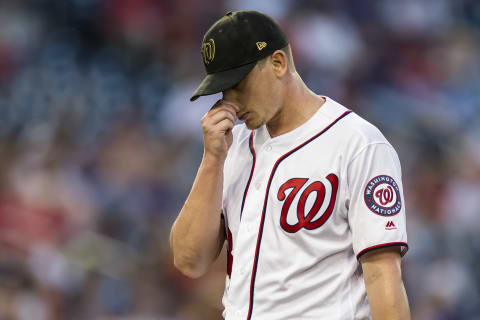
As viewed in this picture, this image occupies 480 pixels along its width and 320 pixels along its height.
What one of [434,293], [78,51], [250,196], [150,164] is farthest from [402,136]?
[250,196]

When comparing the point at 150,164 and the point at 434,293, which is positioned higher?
the point at 150,164

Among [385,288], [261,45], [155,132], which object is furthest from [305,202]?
[155,132]

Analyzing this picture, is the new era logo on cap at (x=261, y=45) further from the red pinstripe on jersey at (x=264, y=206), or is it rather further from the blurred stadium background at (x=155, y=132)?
the blurred stadium background at (x=155, y=132)

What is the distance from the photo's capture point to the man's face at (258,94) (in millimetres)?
2117

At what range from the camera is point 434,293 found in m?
5.51

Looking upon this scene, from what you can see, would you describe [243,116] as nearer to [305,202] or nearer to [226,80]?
[226,80]

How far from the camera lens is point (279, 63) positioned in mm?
2152

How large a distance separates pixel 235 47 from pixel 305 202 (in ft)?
1.54

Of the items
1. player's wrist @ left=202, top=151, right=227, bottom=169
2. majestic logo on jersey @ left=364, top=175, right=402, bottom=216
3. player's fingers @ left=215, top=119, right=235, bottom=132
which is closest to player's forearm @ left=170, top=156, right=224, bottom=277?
player's wrist @ left=202, top=151, right=227, bottom=169

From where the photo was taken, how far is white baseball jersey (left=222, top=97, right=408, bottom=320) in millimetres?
1998

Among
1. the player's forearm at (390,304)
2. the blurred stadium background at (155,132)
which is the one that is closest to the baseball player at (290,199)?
the player's forearm at (390,304)

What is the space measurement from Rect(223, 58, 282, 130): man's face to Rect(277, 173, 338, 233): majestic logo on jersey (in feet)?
0.69

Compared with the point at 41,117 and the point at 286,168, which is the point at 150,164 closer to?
the point at 41,117

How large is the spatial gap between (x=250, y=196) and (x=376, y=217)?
395 mm
